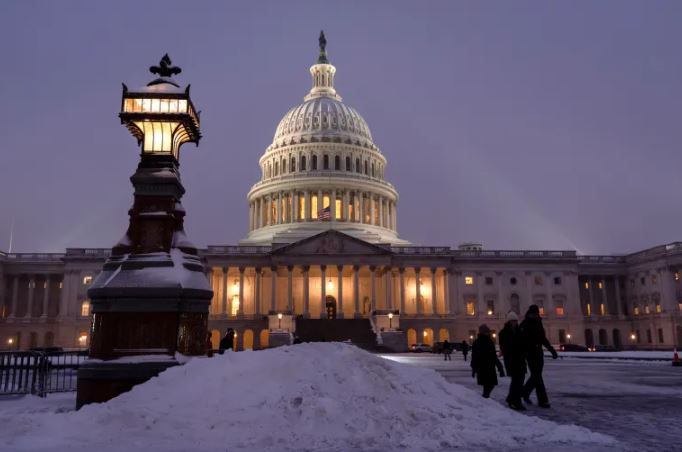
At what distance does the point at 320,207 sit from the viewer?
10206 cm

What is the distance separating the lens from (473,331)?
87.2 metres

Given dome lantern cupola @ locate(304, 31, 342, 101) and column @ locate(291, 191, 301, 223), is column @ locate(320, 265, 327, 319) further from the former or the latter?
dome lantern cupola @ locate(304, 31, 342, 101)

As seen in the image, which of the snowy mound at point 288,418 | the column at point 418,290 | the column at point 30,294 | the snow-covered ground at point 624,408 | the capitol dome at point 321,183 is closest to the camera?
the snowy mound at point 288,418

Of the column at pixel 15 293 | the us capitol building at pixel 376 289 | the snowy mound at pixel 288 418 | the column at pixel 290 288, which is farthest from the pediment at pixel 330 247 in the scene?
the snowy mound at pixel 288 418

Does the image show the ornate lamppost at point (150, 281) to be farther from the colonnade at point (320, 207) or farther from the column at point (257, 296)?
the colonnade at point (320, 207)

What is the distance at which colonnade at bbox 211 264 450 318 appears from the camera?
3263 inches

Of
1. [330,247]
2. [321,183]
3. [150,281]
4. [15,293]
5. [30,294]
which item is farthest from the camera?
[321,183]

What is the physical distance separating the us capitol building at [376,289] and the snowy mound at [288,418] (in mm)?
59766

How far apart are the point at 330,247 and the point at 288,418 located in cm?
7144

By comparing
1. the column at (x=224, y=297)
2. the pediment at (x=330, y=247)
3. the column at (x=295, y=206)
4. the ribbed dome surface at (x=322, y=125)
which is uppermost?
the ribbed dome surface at (x=322, y=125)

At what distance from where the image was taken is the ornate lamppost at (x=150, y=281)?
1475cm

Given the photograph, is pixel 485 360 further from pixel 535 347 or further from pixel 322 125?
pixel 322 125

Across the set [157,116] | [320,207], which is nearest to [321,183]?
[320,207]

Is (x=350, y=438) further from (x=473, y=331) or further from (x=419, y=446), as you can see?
(x=473, y=331)
